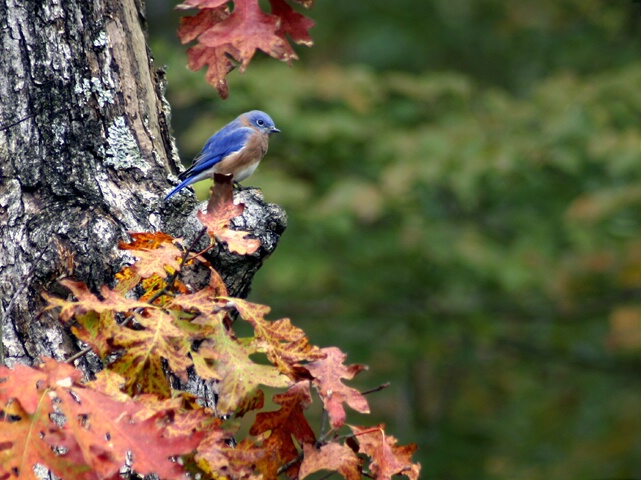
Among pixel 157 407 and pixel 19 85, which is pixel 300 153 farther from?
pixel 157 407

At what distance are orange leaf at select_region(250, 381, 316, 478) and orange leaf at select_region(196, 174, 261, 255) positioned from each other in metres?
0.36

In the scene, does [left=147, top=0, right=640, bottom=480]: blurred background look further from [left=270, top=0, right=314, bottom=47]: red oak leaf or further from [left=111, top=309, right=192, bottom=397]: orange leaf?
[left=111, top=309, right=192, bottom=397]: orange leaf

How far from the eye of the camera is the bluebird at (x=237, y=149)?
4414mm

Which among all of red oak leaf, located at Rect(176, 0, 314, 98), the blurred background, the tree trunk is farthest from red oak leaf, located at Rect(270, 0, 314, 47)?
the blurred background

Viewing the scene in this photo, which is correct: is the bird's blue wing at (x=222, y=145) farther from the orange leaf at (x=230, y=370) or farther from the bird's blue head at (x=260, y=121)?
the orange leaf at (x=230, y=370)

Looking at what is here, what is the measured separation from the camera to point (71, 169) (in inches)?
101

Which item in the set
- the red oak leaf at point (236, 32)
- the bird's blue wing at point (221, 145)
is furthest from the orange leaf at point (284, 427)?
the bird's blue wing at point (221, 145)

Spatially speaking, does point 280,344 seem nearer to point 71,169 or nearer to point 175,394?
point 175,394

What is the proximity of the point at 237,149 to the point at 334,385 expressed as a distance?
2792mm

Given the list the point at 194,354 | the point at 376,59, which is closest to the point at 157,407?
the point at 194,354

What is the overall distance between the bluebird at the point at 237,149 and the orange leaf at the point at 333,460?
2273 millimetres

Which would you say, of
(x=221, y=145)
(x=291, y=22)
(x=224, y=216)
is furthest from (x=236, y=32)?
(x=221, y=145)

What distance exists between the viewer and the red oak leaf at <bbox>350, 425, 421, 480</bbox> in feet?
6.74

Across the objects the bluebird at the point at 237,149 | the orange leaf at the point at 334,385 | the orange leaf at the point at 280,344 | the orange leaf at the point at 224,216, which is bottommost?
the bluebird at the point at 237,149
